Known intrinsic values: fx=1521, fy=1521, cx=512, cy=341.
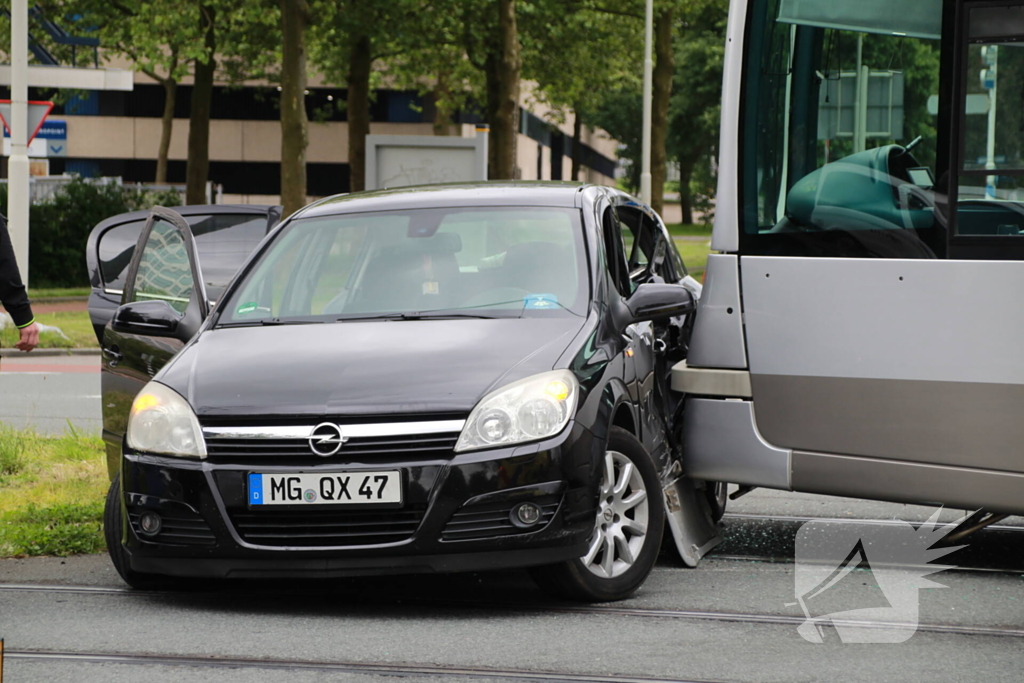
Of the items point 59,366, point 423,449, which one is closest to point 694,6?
point 59,366

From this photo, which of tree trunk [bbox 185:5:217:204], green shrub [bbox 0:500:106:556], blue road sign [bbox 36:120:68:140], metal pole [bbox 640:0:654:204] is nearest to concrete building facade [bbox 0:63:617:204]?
tree trunk [bbox 185:5:217:204]

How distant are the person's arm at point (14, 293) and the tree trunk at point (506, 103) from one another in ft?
64.2

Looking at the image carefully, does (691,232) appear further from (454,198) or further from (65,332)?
(454,198)

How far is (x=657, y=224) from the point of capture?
7805mm

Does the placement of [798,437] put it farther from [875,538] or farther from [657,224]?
[657,224]

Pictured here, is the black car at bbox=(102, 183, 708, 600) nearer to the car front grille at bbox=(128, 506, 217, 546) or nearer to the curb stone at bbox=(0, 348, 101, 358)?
the car front grille at bbox=(128, 506, 217, 546)

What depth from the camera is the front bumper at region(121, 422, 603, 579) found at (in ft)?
16.9

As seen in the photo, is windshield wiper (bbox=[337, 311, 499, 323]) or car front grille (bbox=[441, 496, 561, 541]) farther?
windshield wiper (bbox=[337, 311, 499, 323])

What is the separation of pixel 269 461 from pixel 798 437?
229 centimetres

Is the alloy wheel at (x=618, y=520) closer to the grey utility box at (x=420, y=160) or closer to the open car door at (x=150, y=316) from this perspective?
the open car door at (x=150, y=316)

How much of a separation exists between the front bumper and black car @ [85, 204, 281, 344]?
237 cm

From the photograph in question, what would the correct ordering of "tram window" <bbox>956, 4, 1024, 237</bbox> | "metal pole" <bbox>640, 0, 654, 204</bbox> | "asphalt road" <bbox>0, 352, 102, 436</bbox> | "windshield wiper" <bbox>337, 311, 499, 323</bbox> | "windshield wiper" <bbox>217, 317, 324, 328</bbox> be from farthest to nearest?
"metal pole" <bbox>640, 0, 654, 204</bbox>
"asphalt road" <bbox>0, 352, 102, 436</bbox>
"windshield wiper" <bbox>217, 317, 324, 328</bbox>
"windshield wiper" <bbox>337, 311, 499, 323</bbox>
"tram window" <bbox>956, 4, 1024, 237</bbox>

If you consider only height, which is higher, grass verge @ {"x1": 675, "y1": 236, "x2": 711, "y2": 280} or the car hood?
the car hood

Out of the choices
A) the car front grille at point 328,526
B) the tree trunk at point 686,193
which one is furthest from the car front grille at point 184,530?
the tree trunk at point 686,193
